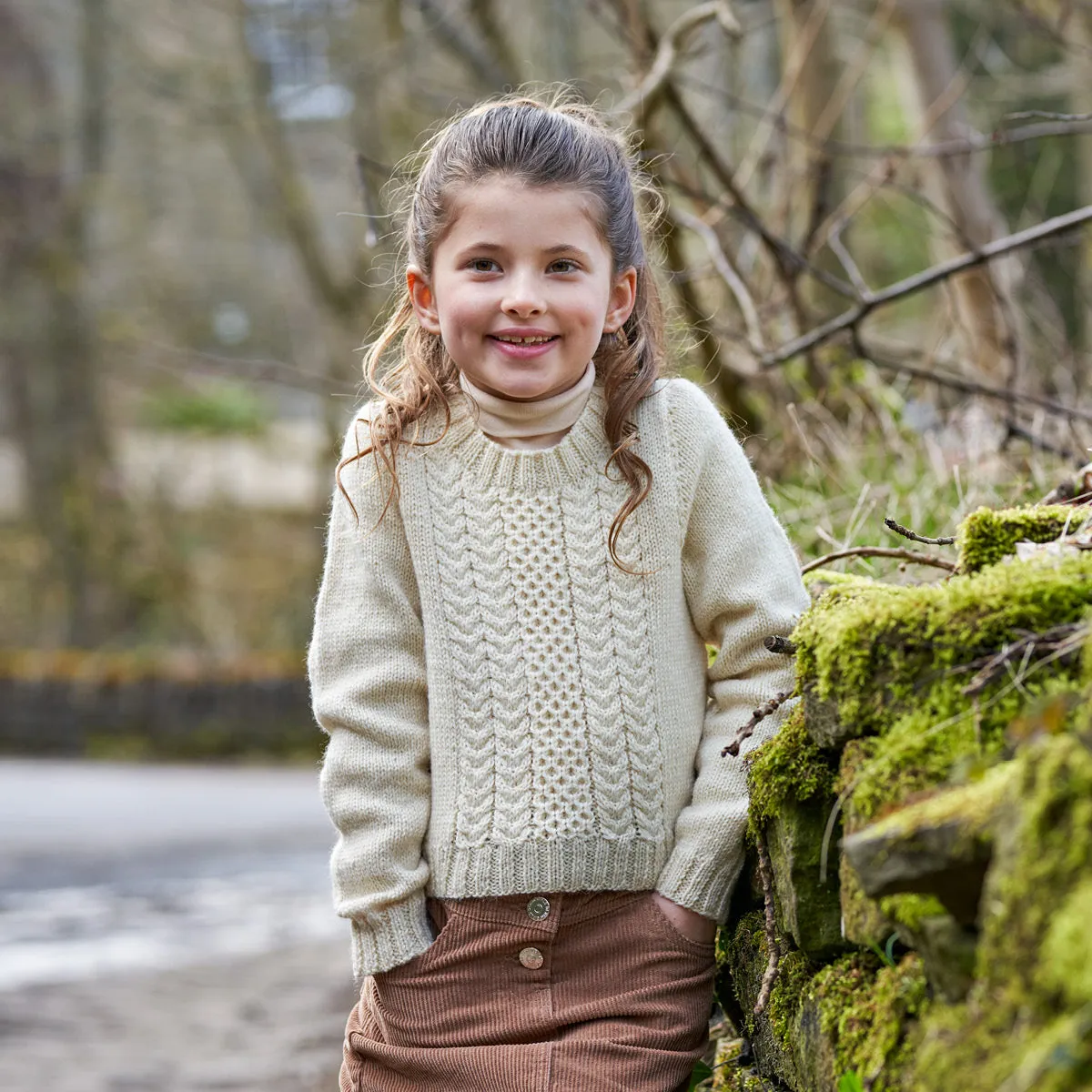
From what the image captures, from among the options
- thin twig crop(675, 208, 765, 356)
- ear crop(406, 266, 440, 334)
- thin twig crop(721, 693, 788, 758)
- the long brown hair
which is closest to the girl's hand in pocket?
thin twig crop(721, 693, 788, 758)

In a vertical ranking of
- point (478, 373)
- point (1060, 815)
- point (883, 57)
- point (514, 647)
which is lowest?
point (1060, 815)

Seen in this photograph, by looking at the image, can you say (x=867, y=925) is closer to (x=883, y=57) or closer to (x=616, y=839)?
(x=616, y=839)

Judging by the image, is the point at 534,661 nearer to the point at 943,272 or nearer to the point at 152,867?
the point at 943,272

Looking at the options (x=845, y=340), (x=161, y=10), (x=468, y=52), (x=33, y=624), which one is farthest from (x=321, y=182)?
(x=845, y=340)

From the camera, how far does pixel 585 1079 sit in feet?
6.63

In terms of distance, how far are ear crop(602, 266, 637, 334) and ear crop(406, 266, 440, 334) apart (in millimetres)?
279

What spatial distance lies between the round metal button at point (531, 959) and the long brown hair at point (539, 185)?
0.59 meters

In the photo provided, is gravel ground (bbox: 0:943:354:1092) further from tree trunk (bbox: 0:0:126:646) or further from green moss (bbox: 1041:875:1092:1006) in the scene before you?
tree trunk (bbox: 0:0:126:646)

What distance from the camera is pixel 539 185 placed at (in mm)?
2184

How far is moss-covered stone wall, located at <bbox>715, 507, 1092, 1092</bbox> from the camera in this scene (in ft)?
3.82

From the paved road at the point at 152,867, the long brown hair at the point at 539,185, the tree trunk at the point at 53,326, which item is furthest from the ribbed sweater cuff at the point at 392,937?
the tree trunk at the point at 53,326

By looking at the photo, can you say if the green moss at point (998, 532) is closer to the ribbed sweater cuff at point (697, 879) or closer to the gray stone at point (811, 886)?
the gray stone at point (811, 886)

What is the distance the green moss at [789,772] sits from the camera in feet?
6.25

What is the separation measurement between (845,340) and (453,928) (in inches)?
137
